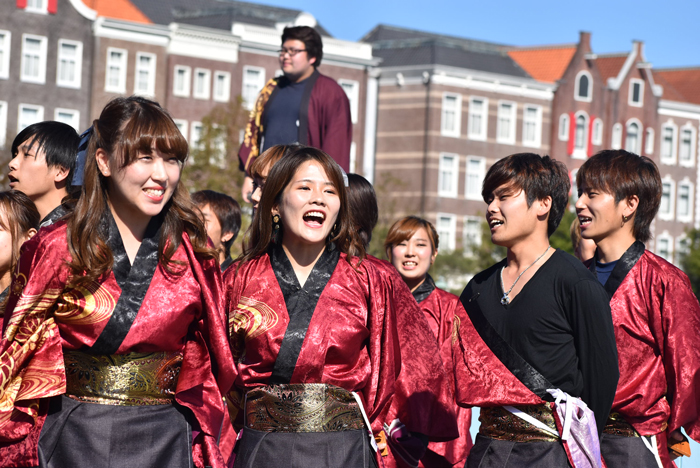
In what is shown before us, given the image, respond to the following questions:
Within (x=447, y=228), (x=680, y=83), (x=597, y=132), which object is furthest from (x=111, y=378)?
(x=680, y=83)

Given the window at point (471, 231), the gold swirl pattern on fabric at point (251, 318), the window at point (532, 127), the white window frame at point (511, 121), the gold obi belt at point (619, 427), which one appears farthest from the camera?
the window at point (532, 127)

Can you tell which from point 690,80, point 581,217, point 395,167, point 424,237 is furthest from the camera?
point 690,80

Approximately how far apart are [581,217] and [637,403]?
3.32 ft

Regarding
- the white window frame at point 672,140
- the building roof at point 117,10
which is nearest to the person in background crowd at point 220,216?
the building roof at point 117,10

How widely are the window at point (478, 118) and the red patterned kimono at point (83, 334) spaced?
42.0 meters

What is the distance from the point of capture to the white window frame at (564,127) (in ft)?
157

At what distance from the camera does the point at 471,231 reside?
4509 centimetres

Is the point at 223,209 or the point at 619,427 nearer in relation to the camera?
the point at 619,427

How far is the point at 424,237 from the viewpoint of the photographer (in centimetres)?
712

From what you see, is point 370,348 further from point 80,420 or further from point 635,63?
point 635,63

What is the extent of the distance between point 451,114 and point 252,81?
31.3 feet

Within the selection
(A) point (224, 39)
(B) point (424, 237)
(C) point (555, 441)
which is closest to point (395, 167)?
(A) point (224, 39)

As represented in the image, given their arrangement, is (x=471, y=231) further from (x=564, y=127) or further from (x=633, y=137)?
(x=633, y=137)

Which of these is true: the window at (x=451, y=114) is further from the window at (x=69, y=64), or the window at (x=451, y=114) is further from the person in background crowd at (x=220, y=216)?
the person in background crowd at (x=220, y=216)
